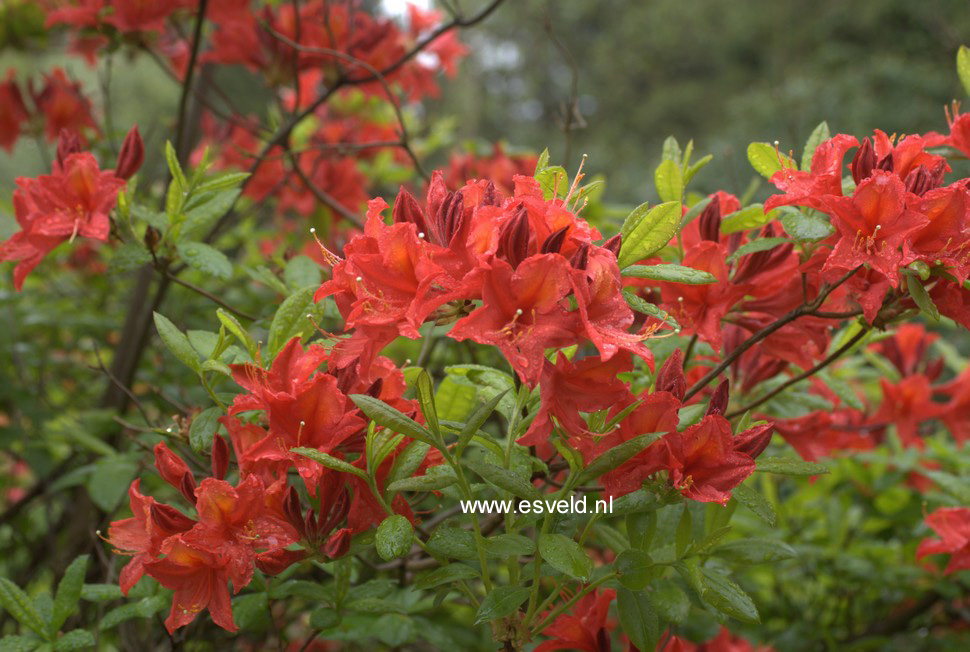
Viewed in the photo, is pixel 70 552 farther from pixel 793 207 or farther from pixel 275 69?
pixel 793 207

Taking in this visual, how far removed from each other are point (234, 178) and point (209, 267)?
0.12m

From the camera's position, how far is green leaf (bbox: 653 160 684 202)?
1041 millimetres

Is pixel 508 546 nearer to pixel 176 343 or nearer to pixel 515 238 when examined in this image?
pixel 515 238

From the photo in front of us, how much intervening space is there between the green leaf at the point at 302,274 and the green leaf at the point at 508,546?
1.61 feet

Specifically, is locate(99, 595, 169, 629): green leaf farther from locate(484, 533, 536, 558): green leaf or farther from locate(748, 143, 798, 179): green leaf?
locate(748, 143, 798, 179): green leaf

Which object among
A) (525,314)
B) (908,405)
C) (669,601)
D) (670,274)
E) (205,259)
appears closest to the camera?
(525,314)

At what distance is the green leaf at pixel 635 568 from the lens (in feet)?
2.81

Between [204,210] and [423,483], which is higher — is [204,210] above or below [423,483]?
above

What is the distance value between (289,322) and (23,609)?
0.47 m

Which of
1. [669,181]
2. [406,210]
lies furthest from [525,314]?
[669,181]

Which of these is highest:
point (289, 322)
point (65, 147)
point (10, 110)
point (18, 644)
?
point (10, 110)

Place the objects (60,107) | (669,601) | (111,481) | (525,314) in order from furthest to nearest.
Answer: (60,107), (111,481), (669,601), (525,314)

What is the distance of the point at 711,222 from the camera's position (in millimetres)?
1023

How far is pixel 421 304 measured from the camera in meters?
0.75
